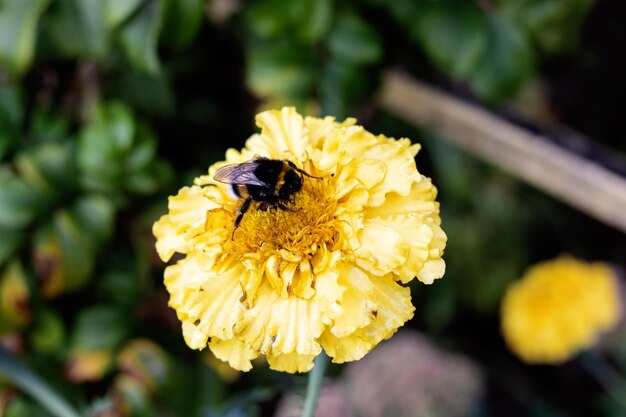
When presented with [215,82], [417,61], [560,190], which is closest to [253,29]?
[215,82]

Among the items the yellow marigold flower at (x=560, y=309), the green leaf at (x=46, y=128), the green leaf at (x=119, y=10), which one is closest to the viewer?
the green leaf at (x=119, y=10)

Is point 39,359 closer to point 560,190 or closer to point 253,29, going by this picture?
point 253,29

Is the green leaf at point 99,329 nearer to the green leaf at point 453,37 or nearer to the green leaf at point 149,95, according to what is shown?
the green leaf at point 149,95

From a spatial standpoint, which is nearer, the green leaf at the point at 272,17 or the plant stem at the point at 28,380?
the plant stem at the point at 28,380

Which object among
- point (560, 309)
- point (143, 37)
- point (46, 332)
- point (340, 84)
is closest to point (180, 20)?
point (143, 37)

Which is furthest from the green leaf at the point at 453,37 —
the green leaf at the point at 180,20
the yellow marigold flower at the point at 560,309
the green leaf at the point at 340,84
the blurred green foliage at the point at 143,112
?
the yellow marigold flower at the point at 560,309

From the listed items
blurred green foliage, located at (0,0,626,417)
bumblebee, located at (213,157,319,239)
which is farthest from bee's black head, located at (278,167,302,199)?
blurred green foliage, located at (0,0,626,417)
